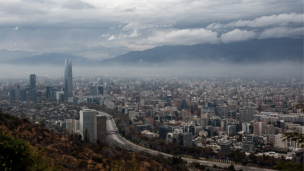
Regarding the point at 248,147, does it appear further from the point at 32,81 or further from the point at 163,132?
the point at 32,81

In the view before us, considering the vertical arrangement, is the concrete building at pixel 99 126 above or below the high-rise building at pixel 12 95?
below

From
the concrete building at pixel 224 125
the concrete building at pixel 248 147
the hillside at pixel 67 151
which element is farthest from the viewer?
the concrete building at pixel 224 125

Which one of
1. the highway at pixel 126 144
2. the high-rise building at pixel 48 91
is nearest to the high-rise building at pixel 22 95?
the high-rise building at pixel 48 91

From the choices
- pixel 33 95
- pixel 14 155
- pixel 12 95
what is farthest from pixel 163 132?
pixel 14 155

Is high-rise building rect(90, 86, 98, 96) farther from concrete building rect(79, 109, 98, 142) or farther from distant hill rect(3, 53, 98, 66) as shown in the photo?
concrete building rect(79, 109, 98, 142)

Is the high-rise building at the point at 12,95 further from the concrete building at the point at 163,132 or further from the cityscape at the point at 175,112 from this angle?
the concrete building at the point at 163,132

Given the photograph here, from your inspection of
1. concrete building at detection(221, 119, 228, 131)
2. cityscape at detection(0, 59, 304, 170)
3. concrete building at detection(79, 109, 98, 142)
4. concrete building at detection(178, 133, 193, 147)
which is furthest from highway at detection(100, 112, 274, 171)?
concrete building at detection(221, 119, 228, 131)

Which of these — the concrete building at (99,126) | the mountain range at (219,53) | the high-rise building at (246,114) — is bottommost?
the high-rise building at (246,114)
